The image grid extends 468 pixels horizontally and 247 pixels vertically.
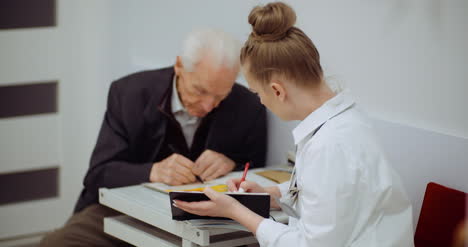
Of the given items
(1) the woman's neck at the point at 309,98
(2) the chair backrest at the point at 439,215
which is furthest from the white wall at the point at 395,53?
(2) the chair backrest at the point at 439,215

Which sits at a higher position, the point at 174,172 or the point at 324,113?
the point at 324,113

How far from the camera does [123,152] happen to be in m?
3.01

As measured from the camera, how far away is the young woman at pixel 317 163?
1.87 meters

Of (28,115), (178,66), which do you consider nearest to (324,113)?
(178,66)

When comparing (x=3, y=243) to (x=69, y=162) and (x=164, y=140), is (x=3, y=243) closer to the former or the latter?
(x=69, y=162)

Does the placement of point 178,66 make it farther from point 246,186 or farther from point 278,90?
point 278,90

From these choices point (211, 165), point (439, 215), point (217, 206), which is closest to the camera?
point (217, 206)

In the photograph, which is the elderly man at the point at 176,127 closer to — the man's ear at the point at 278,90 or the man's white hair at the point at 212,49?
the man's white hair at the point at 212,49

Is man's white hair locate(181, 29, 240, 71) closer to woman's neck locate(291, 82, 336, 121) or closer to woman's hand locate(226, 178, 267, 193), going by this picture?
woman's hand locate(226, 178, 267, 193)

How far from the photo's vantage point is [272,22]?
6.50 ft

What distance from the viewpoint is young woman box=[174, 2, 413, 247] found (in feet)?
6.12

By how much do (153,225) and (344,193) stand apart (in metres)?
0.84

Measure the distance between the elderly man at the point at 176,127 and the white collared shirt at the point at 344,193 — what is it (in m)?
0.91

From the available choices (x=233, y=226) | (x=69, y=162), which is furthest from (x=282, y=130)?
(x=69, y=162)
